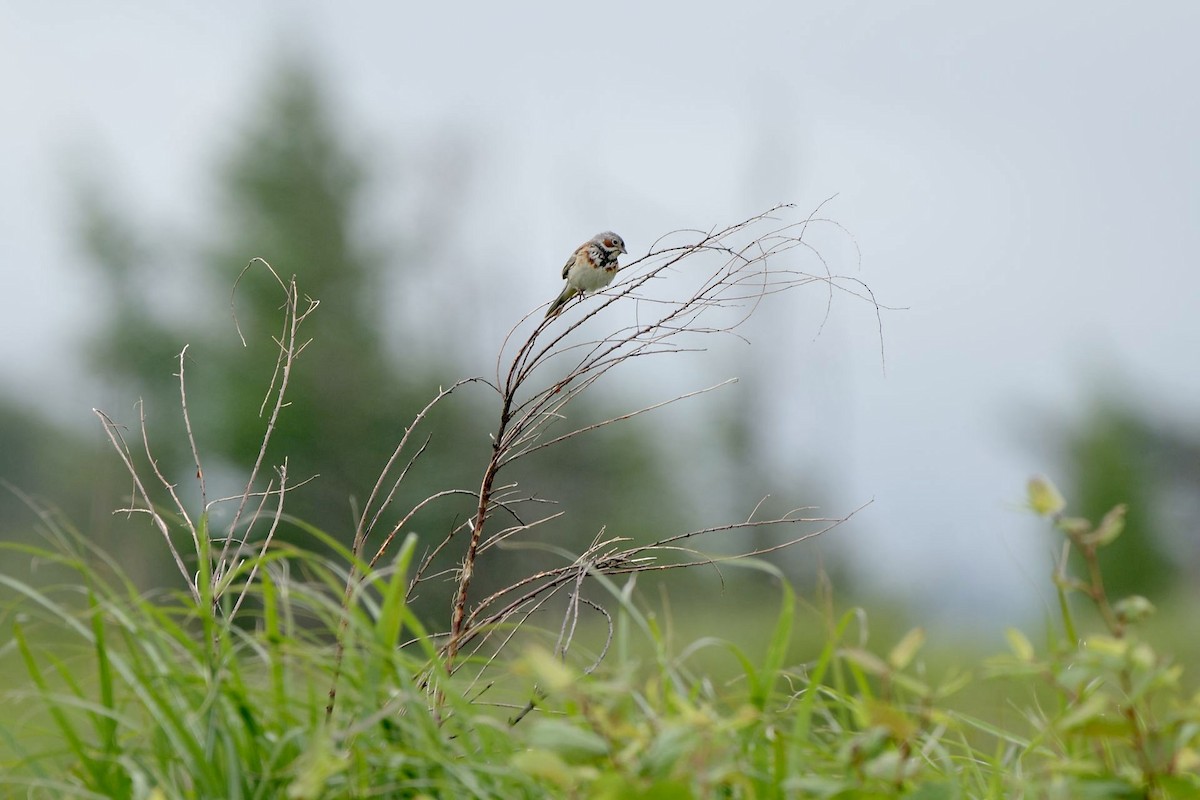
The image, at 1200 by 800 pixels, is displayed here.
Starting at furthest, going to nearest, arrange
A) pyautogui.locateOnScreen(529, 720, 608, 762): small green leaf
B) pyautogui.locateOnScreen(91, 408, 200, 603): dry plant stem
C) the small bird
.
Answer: the small bird → pyautogui.locateOnScreen(91, 408, 200, 603): dry plant stem → pyautogui.locateOnScreen(529, 720, 608, 762): small green leaf

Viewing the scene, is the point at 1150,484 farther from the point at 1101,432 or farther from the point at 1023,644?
the point at 1023,644

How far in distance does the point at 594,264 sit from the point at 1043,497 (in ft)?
12.2

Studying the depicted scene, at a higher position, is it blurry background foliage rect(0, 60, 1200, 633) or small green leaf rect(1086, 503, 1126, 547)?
small green leaf rect(1086, 503, 1126, 547)

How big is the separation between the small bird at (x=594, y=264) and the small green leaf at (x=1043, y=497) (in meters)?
3.61

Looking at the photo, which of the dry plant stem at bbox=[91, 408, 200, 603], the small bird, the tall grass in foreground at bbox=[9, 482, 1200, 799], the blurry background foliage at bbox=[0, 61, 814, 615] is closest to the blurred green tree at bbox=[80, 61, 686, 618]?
the blurry background foliage at bbox=[0, 61, 814, 615]

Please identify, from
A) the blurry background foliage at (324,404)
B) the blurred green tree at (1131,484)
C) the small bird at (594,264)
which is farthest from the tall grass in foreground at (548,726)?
the blurred green tree at (1131,484)

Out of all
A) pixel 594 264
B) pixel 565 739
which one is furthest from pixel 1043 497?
pixel 594 264

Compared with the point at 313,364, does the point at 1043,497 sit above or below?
above

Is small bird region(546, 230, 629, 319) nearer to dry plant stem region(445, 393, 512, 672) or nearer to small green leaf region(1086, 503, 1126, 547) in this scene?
dry plant stem region(445, 393, 512, 672)

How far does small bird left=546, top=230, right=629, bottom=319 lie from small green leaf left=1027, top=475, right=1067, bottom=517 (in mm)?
3610

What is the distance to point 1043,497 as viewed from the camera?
136 cm

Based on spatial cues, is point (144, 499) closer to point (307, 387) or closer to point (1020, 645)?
point (1020, 645)

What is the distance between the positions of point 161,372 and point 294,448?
115 inches

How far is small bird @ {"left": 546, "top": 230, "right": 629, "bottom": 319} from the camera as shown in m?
4.99
